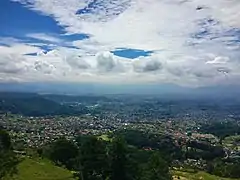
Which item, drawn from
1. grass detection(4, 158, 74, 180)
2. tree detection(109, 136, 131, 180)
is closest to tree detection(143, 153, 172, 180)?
tree detection(109, 136, 131, 180)

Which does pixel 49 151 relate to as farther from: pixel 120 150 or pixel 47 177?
pixel 120 150

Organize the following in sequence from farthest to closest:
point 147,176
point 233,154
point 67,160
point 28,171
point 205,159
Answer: point 233,154, point 205,159, point 67,160, point 28,171, point 147,176

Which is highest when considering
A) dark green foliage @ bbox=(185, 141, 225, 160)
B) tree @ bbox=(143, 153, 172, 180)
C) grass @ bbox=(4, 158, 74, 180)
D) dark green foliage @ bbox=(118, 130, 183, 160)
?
tree @ bbox=(143, 153, 172, 180)

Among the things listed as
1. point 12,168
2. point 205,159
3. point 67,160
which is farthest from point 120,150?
point 205,159

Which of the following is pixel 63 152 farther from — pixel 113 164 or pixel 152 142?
pixel 152 142

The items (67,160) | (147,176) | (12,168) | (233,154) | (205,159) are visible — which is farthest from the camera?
(233,154)

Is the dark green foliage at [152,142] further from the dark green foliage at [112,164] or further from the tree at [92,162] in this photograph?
the tree at [92,162]

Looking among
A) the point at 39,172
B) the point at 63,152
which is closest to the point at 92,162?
the point at 39,172

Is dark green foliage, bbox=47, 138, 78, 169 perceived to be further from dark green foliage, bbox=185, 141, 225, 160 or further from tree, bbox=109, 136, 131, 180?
dark green foliage, bbox=185, 141, 225, 160
